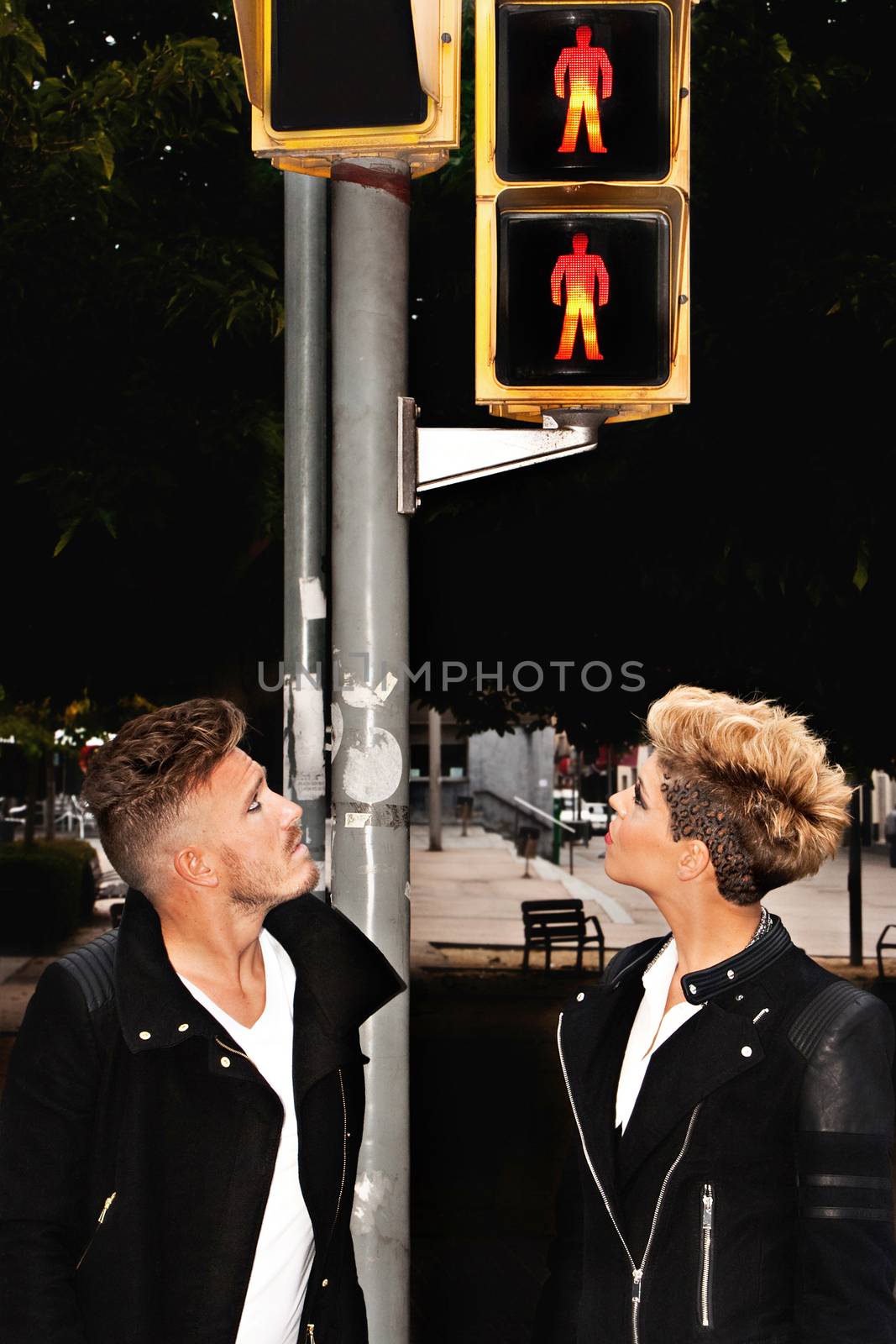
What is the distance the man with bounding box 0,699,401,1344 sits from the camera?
2238 mm

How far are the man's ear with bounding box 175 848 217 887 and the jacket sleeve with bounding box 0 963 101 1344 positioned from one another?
11.1 inches

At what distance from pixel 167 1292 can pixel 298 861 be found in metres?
0.73

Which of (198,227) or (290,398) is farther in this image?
(198,227)

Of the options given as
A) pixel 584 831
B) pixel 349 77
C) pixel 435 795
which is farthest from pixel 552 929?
pixel 584 831

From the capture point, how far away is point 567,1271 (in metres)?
2.46

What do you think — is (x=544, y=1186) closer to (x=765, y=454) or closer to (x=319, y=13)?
(x=765, y=454)

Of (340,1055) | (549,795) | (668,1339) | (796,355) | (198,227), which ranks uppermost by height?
(198,227)

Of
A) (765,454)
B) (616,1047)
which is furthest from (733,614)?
(616,1047)

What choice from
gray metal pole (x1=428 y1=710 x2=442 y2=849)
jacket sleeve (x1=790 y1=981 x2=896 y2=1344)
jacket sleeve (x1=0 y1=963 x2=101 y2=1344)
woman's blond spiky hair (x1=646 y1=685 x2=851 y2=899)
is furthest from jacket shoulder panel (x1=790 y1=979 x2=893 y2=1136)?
gray metal pole (x1=428 y1=710 x2=442 y2=849)

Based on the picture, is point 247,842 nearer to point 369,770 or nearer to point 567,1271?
point 567,1271

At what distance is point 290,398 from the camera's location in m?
4.11

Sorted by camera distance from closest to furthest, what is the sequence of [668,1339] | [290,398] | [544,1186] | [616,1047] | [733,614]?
[668,1339], [616,1047], [290,398], [544,1186], [733,614]

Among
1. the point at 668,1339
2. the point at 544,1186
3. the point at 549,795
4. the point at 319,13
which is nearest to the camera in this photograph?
the point at 668,1339

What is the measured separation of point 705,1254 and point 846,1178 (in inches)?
10.1
